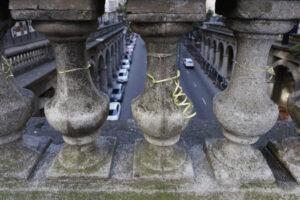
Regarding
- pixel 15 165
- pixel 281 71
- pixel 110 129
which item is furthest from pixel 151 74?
pixel 281 71

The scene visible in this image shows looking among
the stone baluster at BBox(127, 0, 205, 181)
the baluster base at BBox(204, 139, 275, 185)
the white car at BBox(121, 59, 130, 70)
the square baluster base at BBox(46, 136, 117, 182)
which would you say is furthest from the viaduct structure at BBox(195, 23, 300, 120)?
the white car at BBox(121, 59, 130, 70)

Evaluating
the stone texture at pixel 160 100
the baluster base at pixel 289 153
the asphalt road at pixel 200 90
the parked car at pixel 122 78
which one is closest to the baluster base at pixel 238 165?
the baluster base at pixel 289 153

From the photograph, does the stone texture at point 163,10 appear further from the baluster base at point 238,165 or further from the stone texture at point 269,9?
the baluster base at point 238,165

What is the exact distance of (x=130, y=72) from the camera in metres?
27.9

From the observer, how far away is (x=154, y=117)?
5.65 ft

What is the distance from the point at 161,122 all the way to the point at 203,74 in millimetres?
25894

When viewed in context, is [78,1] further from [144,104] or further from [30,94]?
[30,94]

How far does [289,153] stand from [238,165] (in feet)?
1.84

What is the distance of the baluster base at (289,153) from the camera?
198 centimetres

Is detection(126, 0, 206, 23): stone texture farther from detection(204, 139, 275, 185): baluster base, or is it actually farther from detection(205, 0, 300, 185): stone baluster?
detection(204, 139, 275, 185): baluster base

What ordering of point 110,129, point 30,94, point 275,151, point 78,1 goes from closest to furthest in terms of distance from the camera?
1. point 78,1
2. point 30,94
3. point 275,151
4. point 110,129

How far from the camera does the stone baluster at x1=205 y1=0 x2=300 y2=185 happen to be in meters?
1.55

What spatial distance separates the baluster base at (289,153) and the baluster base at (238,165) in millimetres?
216

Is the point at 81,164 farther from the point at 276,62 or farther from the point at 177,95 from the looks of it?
the point at 276,62
